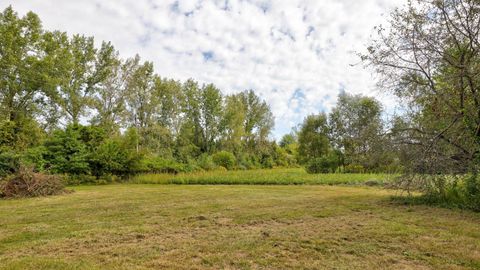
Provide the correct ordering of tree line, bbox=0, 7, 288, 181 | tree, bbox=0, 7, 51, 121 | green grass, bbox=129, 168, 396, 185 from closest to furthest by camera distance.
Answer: green grass, bbox=129, 168, 396, 185
tree line, bbox=0, 7, 288, 181
tree, bbox=0, 7, 51, 121

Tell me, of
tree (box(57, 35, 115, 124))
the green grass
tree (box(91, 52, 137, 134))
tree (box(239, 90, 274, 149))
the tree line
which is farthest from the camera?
tree (box(239, 90, 274, 149))

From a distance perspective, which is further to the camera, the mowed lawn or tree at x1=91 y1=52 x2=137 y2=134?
tree at x1=91 y1=52 x2=137 y2=134

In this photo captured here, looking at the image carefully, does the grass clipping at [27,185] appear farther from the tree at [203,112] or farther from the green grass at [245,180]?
the tree at [203,112]

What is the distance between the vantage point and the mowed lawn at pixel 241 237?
314cm

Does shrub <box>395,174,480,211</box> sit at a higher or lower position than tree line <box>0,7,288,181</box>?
lower

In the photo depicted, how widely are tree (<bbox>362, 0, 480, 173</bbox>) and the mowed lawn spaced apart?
140 cm

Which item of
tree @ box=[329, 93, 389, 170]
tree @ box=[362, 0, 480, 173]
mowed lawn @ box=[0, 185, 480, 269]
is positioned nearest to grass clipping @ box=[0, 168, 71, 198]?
mowed lawn @ box=[0, 185, 480, 269]

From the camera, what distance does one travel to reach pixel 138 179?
1490 cm

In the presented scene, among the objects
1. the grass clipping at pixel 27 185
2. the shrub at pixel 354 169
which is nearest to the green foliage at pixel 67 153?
the grass clipping at pixel 27 185

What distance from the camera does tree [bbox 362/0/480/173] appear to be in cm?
618

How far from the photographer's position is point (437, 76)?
6.71 m

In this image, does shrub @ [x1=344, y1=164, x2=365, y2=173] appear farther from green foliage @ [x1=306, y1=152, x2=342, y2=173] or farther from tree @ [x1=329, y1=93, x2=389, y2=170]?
green foliage @ [x1=306, y1=152, x2=342, y2=173]

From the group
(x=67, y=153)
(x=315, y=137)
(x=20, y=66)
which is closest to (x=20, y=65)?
(x=20, y=66)

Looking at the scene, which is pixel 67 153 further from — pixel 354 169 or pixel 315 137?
pixel 315 137
